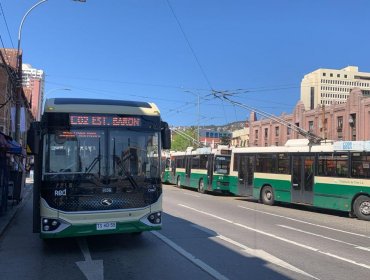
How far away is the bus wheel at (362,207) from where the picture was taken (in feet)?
54.3

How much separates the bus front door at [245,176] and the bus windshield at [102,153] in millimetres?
14275

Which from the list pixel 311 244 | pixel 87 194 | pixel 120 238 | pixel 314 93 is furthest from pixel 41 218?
pixel 314 93

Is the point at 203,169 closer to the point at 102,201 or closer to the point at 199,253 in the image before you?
the point at 199,253

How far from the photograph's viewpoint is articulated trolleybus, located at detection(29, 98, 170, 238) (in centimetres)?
863

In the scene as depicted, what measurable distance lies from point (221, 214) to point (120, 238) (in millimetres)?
6180

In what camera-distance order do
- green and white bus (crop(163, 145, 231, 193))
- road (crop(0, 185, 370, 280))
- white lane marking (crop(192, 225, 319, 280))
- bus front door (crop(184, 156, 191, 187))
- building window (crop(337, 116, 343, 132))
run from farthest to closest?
1. building window (crop(337, 116, 343, 132))
2. bus front door (crop(184, 156, 191, 187))
3. green and white bus (crop(163, 145, 231, 193))
4. white lane marking (crop(192, 225, 319, 280))
5. road (crop(0, 185, 370, 280))

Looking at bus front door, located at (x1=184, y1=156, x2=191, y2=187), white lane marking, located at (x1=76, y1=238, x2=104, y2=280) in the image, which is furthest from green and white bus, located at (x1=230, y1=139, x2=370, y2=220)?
white lane marking, located at (x1=76, y1=238, x2=104, y2=280)

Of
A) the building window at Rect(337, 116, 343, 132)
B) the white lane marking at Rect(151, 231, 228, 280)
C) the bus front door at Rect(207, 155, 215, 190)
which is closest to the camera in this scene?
the white lane marking at Rect(151, 231, 228, 280)

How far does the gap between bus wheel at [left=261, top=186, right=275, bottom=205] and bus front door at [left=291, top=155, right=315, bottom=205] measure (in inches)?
62.1

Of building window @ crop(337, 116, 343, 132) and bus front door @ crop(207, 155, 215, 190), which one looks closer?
bus front door @ crop(207, 155, 215, 190)

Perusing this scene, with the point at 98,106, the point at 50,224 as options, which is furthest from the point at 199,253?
the point at 98,106

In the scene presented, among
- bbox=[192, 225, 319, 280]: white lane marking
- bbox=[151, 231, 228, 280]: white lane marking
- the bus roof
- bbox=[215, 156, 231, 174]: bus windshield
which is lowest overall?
bbox=[192, 225, 319, 280]: white lane marking

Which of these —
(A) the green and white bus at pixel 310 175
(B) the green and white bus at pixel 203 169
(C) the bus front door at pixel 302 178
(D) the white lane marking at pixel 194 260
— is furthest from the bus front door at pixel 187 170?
(D) the white lane marking at pixel 194 260

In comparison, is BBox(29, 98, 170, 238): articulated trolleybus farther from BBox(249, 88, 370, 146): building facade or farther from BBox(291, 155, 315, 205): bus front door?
BBox(249, 88, 370, 146): building facade
